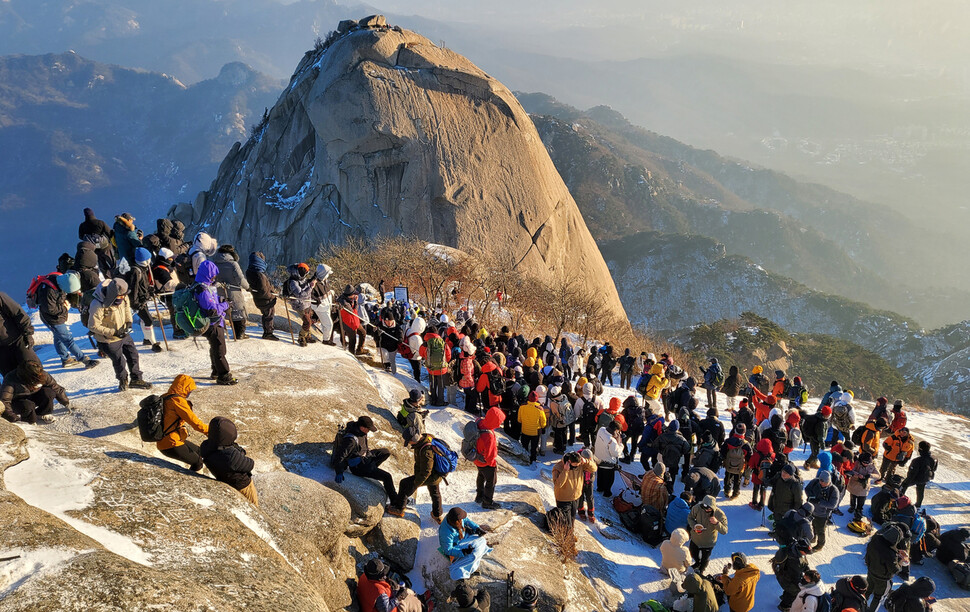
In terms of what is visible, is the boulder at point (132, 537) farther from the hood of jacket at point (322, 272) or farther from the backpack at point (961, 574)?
the backpack at point (961, 574)

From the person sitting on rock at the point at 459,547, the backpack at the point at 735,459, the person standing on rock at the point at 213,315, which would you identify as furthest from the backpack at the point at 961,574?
the person standing on rock at the point at 213,315

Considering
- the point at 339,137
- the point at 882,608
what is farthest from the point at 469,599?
the point at 339,137

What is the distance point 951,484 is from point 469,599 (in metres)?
15.8

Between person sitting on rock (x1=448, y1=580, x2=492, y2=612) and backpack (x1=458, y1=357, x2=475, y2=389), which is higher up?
backpack (x1=458, y1=357, x2=475, y2=389)

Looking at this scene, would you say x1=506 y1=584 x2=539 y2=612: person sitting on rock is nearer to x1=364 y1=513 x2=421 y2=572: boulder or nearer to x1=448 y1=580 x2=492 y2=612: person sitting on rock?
x1=448 y1=580 x2=492 y2=612: person sitting on rock

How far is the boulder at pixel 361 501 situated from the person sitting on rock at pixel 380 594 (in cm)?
88

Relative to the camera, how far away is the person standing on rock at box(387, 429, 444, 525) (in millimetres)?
7871

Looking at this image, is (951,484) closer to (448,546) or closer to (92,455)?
(448,546)

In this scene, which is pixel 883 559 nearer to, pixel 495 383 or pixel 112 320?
pixel 495 383

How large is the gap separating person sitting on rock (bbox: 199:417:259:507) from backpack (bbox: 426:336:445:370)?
5528 mm

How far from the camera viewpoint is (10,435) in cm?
577

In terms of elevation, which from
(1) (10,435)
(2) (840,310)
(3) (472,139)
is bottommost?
(2) (840,310)

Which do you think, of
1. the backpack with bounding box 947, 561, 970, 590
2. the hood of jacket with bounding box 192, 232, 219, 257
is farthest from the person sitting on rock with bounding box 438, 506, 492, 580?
the backpack with bounding box 947, 561, 970, 590

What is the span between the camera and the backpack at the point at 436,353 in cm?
1161
